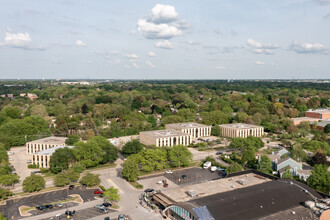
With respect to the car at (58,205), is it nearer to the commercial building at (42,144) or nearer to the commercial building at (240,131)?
the commercial building at (42,144)

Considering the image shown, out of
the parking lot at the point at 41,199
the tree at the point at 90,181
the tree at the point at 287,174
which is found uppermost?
the tree at the point at 287,174

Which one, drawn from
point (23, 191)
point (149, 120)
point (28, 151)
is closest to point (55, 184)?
point (23, 191)

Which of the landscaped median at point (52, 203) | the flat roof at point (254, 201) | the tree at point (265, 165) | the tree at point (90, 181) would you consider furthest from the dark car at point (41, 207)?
the tree at point (265, 165)

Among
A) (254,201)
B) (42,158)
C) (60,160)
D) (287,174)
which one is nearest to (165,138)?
(60,160)

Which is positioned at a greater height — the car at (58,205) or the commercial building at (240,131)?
the commercial building at (240,131)

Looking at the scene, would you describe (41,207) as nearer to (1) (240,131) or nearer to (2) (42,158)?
(2) (42,158)

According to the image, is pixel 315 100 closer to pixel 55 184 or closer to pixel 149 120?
pixel 149 120
